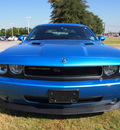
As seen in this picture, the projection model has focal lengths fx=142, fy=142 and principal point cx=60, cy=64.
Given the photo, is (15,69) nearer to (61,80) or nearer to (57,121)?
(61,80)

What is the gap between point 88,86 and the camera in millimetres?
1627

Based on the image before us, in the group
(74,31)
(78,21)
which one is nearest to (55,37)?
(74,31)

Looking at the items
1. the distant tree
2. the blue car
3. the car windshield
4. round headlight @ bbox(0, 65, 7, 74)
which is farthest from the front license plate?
the distant tree

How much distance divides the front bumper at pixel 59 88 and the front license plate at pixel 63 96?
47 millimetres

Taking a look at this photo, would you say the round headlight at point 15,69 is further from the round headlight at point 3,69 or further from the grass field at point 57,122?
the grass field at point 57,122

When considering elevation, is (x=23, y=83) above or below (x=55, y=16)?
below

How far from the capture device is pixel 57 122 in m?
2.02

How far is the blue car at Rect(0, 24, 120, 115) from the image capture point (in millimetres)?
1640

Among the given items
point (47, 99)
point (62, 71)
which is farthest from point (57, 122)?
point (62, 71)

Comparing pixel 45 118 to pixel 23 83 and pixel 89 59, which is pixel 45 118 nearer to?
pixel 23 83

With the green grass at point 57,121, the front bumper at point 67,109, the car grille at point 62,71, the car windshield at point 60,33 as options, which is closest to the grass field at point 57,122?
the green grass at point 57,121

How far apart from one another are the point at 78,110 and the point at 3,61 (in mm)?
1121

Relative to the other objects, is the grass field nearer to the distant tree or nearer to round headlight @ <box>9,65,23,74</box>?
round headlight @ <box>9,65,23,74</box>

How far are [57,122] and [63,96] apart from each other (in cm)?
60
